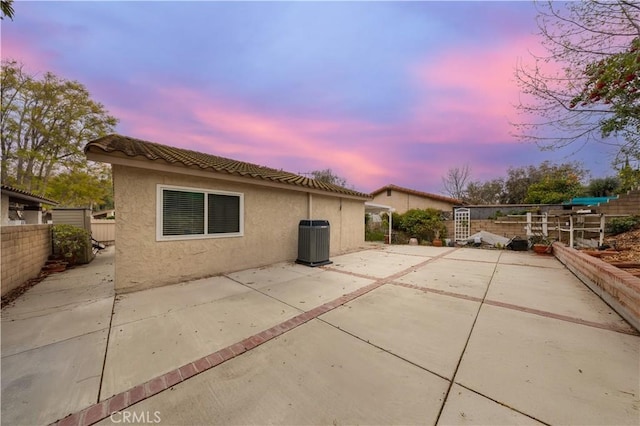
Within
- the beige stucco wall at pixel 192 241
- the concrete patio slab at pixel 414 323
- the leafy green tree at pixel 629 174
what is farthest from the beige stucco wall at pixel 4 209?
the leafy green tree at pixel 629 174

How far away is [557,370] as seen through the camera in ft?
7.34

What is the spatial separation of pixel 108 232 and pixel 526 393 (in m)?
17.0

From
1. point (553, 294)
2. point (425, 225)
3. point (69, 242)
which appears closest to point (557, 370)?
point (553, 294)

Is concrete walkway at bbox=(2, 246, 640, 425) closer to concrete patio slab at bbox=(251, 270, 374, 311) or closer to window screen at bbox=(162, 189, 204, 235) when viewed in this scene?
concrete patio slab at bbox=(251, 270, 374, 311)

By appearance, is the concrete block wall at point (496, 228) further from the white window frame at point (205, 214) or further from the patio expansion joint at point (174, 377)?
the patio expansion joint at point (174, 377)

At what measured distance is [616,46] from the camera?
3.21m

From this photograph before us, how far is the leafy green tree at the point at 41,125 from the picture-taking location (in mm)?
14117

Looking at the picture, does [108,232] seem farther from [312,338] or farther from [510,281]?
Result: [510,281]

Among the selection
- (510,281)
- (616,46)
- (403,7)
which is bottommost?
(510,281)

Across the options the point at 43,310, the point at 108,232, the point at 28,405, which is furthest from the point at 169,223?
the point at 108,232

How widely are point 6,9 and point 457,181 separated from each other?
3204cm

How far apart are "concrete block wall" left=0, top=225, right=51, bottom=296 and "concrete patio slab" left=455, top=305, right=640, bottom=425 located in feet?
26.2

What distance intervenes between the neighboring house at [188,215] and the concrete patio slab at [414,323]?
367 centimetres

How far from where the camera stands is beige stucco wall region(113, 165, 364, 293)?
14.7ft
